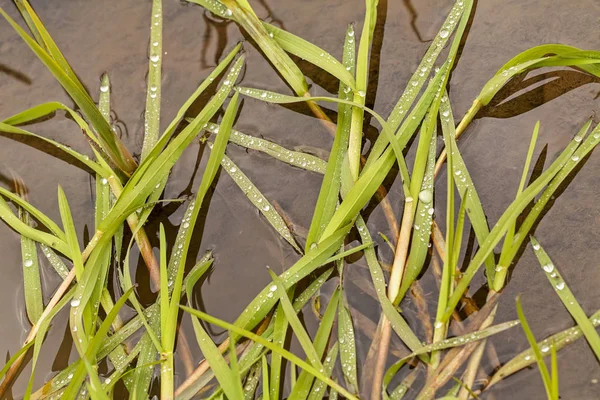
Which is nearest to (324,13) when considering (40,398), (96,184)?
(96,184)

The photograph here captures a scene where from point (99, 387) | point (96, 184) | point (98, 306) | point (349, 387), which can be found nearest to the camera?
point (99, 387)

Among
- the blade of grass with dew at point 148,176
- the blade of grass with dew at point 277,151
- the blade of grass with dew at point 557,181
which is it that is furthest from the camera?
the blade of grass with dew at point 277,151

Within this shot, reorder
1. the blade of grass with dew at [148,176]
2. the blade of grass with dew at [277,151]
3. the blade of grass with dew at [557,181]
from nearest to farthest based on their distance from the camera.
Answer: the blade of grass with dew at [557,181]
the blade of grass with dew at [148,176]
the blade of grass with dew at [277,151]

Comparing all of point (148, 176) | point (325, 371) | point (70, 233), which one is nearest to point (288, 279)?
point (325, 371)

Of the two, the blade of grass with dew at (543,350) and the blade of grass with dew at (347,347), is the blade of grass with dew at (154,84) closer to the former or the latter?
the blade of grass with dew at (347,347)

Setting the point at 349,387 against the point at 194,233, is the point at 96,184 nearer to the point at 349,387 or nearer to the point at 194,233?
the point at 194,233

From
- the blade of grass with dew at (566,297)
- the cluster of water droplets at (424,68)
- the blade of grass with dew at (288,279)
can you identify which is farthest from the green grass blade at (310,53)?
the blade of grass with dew at (566,297)

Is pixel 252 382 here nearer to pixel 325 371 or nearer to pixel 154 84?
pixel 325 371
